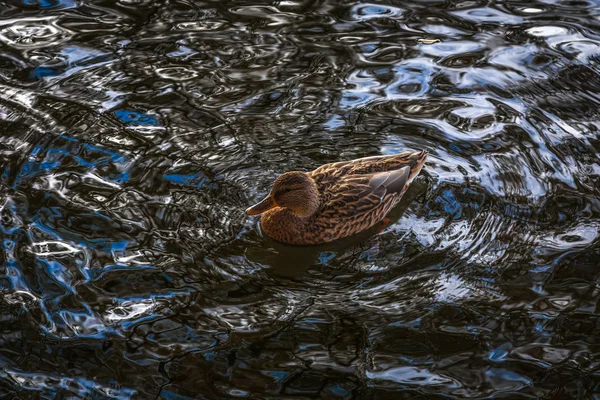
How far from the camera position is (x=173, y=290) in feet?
19.8

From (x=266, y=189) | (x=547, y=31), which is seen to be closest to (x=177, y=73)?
(x=266, y=189)

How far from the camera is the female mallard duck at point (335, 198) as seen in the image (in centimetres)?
679

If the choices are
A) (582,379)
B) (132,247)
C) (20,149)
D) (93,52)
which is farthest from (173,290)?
(93,52)

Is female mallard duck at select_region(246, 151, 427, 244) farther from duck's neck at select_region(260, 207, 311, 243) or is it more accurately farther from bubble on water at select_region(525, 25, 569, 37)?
bubble on water at select_region(525, 25, 569, 37)

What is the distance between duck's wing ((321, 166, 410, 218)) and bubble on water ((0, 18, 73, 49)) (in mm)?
4107

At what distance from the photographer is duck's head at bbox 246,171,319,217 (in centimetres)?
673

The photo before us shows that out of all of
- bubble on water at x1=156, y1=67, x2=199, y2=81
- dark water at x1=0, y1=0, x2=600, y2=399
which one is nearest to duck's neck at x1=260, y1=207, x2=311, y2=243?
dark water at x1=0, y1=0, x2=600, y2=399

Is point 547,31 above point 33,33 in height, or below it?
above

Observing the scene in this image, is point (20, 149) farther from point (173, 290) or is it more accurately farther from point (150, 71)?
point (173, 290)

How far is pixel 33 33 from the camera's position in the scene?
30.8ft

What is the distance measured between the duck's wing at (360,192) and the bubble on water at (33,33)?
4.11 metres

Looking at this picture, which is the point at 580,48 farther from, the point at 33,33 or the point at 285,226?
the point at 33,33

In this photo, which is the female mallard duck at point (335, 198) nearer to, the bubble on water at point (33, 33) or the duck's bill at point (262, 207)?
the duck's bill at point (262, 207)

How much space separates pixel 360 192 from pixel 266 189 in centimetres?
83
